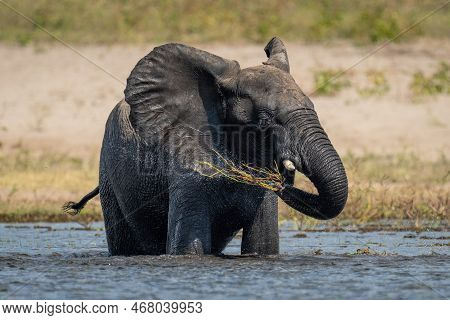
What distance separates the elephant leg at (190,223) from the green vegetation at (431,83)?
35.6ft

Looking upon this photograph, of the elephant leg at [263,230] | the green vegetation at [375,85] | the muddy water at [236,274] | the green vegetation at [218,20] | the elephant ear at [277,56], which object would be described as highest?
the green vegetation at [218,20]

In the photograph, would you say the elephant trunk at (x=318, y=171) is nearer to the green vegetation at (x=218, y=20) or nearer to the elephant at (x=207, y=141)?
the elephant at (x=207, y=141)

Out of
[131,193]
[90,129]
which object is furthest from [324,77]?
[131,193]

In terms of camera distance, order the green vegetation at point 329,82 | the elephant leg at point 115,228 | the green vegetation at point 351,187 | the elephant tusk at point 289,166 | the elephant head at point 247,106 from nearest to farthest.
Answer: the elephant head at point 247,106, the elephant tusk at point 289,166, the elephant leg at point 115,228, the green vegetation at point 351,187, the green vegetation at point 329,82

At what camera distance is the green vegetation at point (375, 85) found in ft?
67.4

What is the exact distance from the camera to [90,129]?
1942 cm

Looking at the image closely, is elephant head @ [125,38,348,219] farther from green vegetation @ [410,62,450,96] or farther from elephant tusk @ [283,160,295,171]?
green vegetation @ [410,62,450,96]

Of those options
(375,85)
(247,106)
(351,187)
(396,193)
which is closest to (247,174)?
(247,106)

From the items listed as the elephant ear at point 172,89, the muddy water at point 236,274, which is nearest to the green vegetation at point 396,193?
the muddy water at point 236,274

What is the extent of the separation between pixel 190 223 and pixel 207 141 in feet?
2.14

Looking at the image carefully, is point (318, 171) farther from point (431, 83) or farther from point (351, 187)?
point (431, 83)

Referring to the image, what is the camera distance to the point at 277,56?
33.7 feet

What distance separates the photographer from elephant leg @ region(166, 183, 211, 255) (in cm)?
1005

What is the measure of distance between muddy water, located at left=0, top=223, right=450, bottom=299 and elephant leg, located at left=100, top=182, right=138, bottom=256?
214 mm
